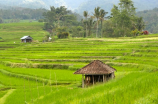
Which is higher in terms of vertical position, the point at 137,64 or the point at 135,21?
the point at 135,21

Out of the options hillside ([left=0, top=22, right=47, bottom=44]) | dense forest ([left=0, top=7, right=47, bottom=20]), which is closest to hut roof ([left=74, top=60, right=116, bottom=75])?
hillside ([left=0, top=22, right=47, bottom=44])

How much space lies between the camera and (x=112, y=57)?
22438 mm

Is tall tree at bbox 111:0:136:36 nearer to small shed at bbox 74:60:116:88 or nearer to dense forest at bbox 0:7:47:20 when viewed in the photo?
small shed at bbox 74:60:116:88

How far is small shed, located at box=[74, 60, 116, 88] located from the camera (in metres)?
13.3

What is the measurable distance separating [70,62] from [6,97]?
10.7 meters

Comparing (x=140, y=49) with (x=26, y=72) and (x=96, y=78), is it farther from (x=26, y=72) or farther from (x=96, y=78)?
(x=26, y=72)

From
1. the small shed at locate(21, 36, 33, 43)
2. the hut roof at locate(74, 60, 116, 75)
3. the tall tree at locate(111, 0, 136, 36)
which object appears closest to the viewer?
the hut roof at locate(74, 60, 116, 75)

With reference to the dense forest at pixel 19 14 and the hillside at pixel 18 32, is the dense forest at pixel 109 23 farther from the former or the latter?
the dense forest at pixel 19 14

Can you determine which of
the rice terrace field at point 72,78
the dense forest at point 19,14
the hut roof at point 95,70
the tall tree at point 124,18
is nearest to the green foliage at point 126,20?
the tall tree at point 124,18

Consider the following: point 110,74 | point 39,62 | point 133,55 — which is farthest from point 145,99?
point 39,62

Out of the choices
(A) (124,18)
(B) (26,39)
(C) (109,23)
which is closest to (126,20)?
(A) (124,18)

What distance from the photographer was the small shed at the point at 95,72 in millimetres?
13266

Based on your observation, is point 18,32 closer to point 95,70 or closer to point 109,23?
point 109,23

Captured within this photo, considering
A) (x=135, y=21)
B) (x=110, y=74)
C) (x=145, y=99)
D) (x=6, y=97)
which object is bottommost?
(x=6, y=97)
